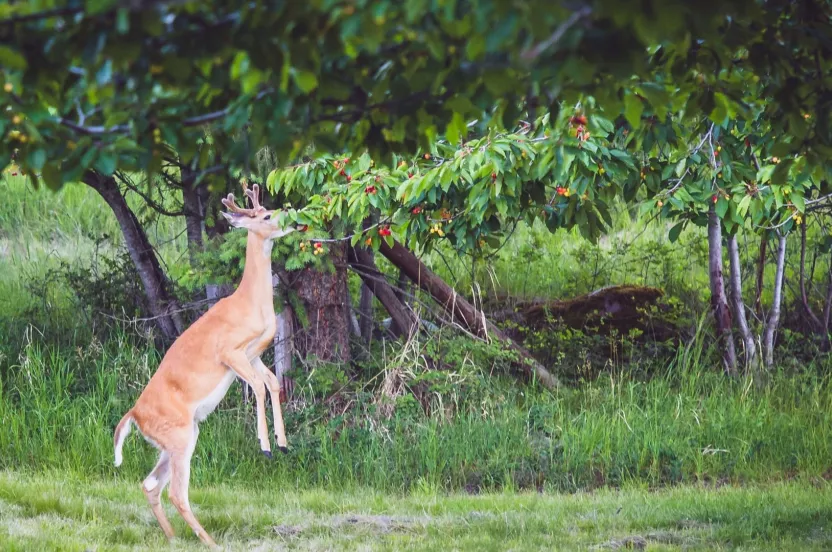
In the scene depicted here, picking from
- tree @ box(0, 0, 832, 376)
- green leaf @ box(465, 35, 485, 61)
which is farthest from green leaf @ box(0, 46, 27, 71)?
green leaf @ box(465, 35, 485, 61)

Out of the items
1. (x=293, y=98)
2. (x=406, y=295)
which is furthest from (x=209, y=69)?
(x=406, y=295)

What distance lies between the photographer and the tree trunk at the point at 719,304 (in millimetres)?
9359

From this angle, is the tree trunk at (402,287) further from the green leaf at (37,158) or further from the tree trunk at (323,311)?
the green leaf at (37,158)

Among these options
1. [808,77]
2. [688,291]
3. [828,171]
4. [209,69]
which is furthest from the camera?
[688,291]

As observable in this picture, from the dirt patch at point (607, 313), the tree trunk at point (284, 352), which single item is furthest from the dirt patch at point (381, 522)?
the dirt patch at point (607, 313)

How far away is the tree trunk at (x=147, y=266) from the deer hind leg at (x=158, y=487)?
309 cm

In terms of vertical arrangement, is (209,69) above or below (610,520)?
above

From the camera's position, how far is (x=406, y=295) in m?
9.65

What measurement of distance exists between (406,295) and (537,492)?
109 inches

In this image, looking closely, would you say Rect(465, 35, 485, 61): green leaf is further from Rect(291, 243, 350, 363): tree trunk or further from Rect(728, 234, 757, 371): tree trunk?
Rect(728, 234, 757, 371): tree trunk

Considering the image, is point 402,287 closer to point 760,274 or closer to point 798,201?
point 760,274

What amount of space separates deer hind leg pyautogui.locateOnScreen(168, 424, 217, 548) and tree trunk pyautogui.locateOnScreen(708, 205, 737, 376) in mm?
5318

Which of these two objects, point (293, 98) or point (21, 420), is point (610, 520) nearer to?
point (293, 98)

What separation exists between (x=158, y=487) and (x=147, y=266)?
12.2 ft
